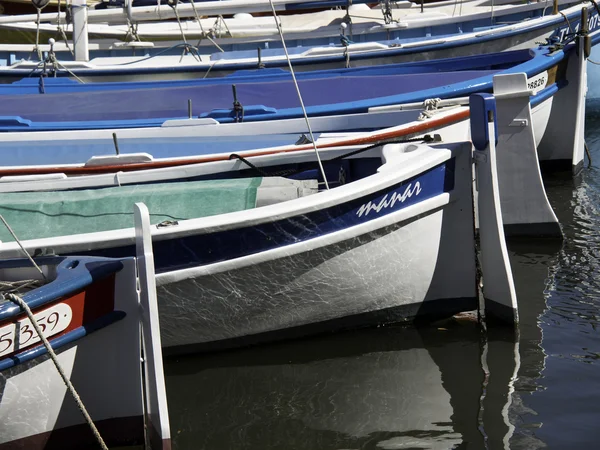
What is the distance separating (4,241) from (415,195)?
8.34 ft

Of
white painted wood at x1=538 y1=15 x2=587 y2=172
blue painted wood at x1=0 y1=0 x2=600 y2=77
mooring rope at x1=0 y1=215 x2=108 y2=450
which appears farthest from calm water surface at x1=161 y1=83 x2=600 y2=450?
blue painted wood at x1=0 y1=0 x2=600 y2=77

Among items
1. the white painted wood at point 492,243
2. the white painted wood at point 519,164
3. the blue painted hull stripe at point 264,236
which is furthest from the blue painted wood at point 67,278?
the white painted wood at point 519,164

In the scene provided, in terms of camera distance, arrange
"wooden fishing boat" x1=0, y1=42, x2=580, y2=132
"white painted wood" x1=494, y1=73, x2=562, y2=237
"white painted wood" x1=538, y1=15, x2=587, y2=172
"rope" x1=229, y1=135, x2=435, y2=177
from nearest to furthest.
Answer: "rope" x1=229, y1=135, x2=435, y2=177 < "white painted wood" x1=494, y1=73, x2=562, y2=237 < "wooden fishing boat" x1=0, y1=42, x2=580, y2=132 < "white painted wood" x1=538, y1=15, x2=587, y2=172

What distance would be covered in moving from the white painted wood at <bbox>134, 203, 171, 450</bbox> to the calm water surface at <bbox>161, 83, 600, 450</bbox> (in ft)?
1.79

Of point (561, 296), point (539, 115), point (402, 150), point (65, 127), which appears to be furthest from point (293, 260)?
point (539, 115)

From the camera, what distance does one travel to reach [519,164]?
25.0 feet

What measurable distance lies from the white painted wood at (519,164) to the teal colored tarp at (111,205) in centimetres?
258

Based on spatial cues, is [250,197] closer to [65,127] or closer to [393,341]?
[393,341]

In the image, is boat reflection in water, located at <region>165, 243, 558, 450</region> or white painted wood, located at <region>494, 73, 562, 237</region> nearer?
boat reflection in water, located at <region>165, 243, 558, 450</region>

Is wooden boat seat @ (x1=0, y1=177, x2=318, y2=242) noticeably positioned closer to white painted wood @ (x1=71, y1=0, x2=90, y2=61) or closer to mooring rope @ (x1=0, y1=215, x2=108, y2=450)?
mooring rope @ (x1=0, y1=215, x2=108, y2=450)

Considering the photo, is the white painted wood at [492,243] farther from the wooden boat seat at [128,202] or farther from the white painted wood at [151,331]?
the white painted wood at [151,331]

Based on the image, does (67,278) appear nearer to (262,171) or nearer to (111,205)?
(111,205)

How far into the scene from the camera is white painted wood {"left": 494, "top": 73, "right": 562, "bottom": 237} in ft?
24.7

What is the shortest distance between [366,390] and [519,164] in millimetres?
3175
